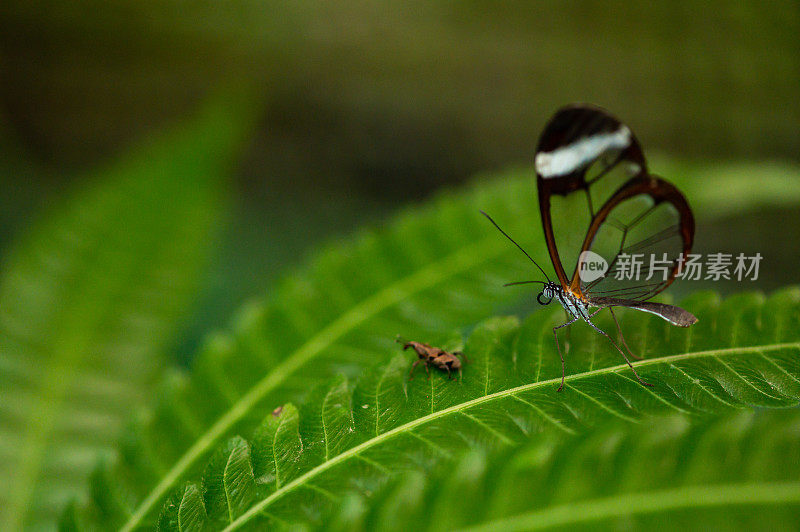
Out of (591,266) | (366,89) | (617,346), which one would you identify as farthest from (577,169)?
(366,89)

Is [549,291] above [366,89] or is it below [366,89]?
below

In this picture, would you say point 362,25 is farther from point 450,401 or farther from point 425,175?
point 450,401

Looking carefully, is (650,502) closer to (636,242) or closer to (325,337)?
(636,242)

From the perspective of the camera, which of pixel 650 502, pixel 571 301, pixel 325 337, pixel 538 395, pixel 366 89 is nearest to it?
pixel 650 502

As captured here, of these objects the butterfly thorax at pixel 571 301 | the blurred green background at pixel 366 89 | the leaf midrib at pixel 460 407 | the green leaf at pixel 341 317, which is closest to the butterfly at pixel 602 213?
the butterfly thorax at pixel 571 301

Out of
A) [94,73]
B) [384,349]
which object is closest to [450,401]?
[384,349]

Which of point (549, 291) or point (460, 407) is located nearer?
point (460, 407)

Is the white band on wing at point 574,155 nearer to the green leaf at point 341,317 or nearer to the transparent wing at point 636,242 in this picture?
the transparent wing at point 636,242
